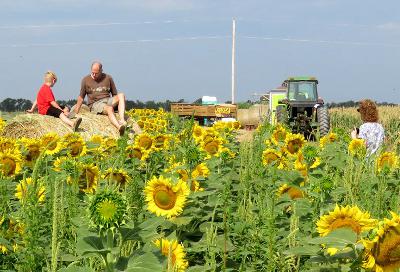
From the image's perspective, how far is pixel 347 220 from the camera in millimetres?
2553

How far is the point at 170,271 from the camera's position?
1701 mm

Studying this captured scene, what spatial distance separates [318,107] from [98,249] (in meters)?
16.2

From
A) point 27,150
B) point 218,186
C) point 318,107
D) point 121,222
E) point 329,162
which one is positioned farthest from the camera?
point 318,107

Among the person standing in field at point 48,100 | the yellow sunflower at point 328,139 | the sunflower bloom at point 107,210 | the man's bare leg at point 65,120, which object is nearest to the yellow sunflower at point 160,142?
the yellow sunflower at point 328,139

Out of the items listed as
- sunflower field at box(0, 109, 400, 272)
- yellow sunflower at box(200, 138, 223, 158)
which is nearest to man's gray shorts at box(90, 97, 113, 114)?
sunflower field at box(0, 109, 400, 272)

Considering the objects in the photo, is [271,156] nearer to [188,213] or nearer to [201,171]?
[201,171]

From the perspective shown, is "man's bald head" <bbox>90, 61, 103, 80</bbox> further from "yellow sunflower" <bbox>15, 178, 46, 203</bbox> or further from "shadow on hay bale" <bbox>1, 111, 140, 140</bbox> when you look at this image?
"yellow sunflower" <bbox>15, 178, 46, 203</bbox>

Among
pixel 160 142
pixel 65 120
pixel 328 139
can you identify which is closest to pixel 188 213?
pixel 160 142

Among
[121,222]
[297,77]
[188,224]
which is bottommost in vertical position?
[188,224]

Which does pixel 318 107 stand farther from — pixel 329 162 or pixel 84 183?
pixel 84 183

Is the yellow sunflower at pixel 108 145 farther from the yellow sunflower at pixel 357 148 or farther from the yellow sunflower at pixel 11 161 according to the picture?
the yellow sunflower at pixel 357 148

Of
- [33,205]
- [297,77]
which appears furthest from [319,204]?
[297,77]

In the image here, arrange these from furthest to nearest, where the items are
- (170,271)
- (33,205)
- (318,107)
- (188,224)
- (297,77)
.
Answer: (297,77) < (318,107) < (188,224) < (33,205) < (170,271)

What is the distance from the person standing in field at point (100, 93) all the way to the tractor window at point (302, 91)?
9.70 meters
